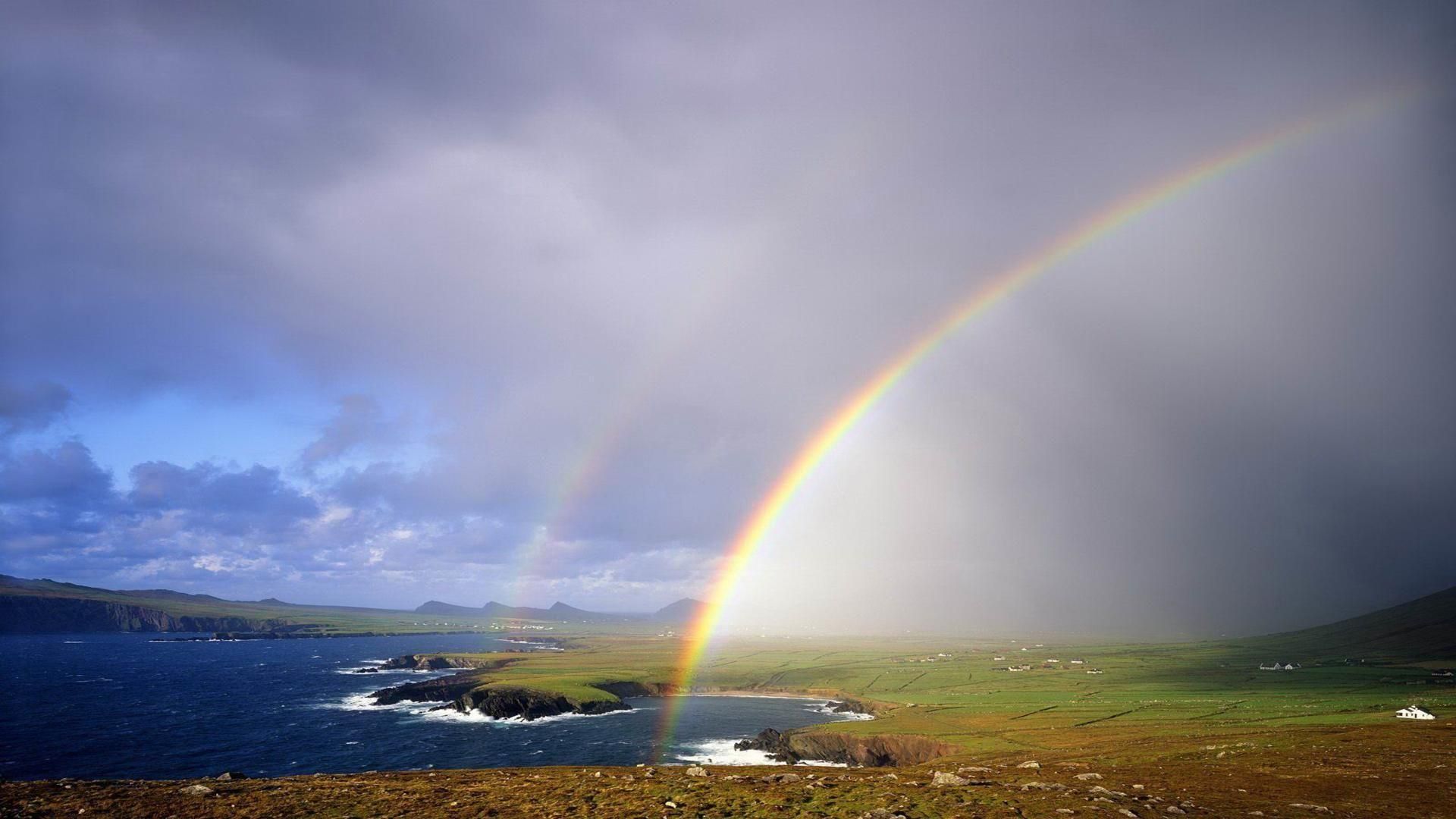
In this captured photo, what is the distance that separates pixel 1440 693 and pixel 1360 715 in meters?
46.4

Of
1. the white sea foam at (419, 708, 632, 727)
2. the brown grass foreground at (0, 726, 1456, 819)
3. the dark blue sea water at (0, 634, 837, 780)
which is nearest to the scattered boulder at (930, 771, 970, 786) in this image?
the brown grass foreground at (0, 726, 1456, 819)

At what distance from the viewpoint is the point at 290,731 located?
9838 centimetres

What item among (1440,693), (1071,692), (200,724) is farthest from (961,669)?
(200,724)

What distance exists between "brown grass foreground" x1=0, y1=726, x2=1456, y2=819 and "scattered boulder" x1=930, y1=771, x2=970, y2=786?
0.70 metres

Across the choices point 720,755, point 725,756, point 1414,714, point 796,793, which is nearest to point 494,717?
point 720,755

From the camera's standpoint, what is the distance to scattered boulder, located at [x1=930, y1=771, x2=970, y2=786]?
89.6 feet

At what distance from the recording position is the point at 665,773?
3042 centimetres

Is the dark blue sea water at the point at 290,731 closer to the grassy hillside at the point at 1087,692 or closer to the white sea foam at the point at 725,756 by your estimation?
the white sea foam at the point at 725,756

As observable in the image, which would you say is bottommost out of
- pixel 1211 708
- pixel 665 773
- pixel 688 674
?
pixel 688 674

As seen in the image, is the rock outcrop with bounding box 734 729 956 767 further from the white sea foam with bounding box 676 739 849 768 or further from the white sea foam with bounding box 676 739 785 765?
the white sea foam with bounding box 676 739 785 765

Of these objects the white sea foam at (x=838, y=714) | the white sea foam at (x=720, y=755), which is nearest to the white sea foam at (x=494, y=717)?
the white sea foam at (x=720, y=755)

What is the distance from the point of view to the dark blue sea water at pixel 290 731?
77125 millimetres

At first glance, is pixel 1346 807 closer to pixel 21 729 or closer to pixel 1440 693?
pixel 1440 693

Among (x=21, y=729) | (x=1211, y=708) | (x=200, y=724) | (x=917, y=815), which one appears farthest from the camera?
(x=200, y=724)
